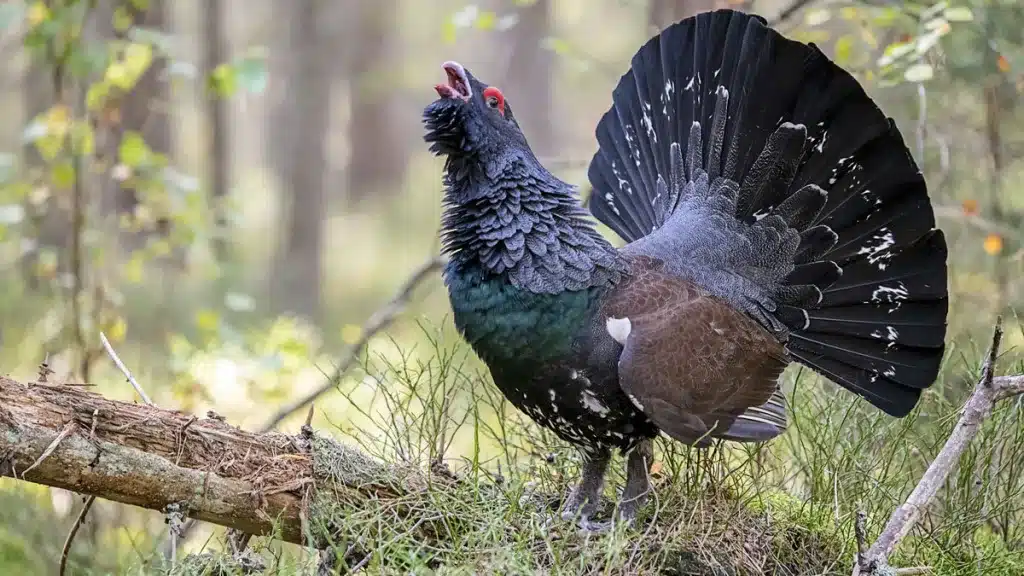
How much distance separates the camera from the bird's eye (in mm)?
3877

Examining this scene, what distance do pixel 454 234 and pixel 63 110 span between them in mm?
3571

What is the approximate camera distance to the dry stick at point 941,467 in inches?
116

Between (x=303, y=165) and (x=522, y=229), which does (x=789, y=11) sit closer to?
(x=522, y=229)

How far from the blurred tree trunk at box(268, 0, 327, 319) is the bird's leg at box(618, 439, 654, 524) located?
35.2ft

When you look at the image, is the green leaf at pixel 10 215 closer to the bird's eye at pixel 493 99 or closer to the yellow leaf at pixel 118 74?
the yellow leaf at pixel 118 74

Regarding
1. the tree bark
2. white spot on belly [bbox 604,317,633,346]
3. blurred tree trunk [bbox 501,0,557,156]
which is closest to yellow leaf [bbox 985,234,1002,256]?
white spot on belly [bbox 604,317,633,346]

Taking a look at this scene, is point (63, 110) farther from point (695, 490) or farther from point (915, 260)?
point (915, 260)

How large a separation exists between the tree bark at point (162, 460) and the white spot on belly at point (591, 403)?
76 centimetres

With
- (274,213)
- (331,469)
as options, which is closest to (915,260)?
(331,469)

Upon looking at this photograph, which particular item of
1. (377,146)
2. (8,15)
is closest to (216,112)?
(8,15)

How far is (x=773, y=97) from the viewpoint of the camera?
401cm

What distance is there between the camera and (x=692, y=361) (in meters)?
3.68

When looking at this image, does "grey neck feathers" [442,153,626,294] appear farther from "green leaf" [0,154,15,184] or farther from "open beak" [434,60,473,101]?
"green leaf" [0,154,15,184]

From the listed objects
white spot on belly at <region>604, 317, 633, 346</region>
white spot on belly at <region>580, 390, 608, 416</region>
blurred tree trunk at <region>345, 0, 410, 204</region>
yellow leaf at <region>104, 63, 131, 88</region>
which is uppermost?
blurred tree trunk at <region>345, 0, 410, 204</region>
